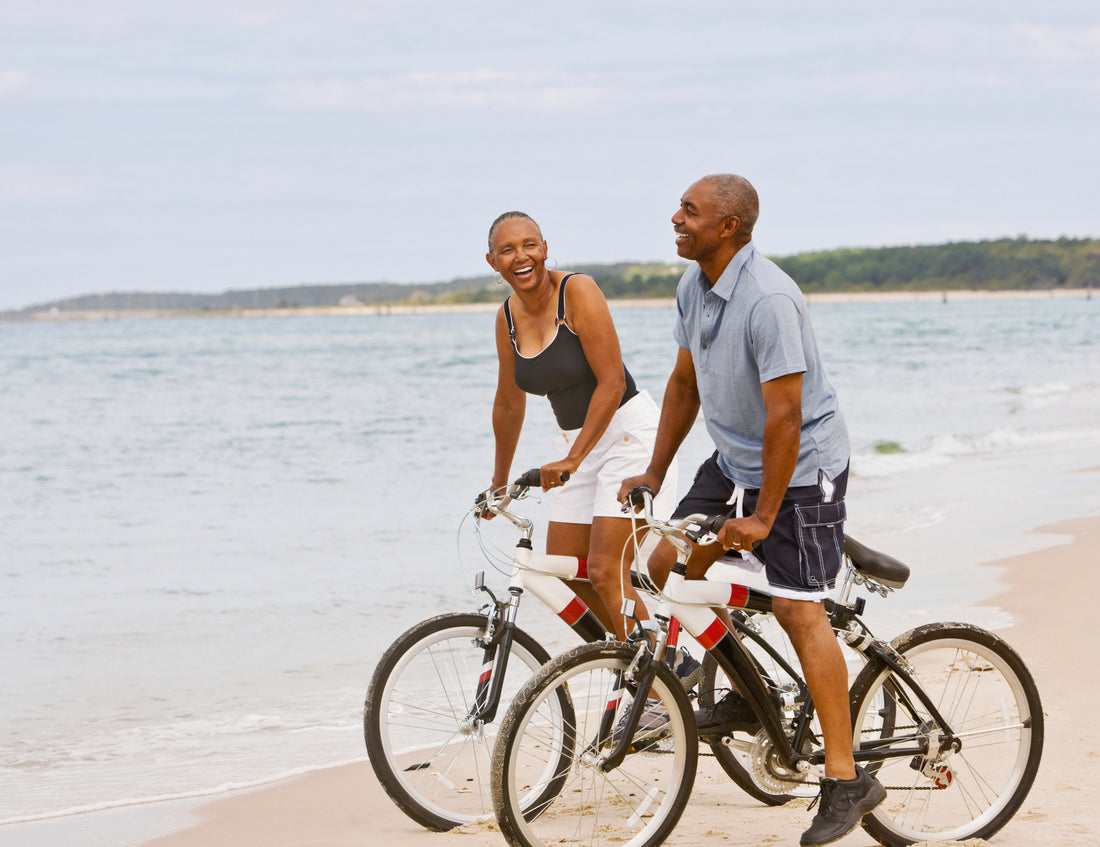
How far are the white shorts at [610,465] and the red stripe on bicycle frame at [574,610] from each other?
0.30 meters

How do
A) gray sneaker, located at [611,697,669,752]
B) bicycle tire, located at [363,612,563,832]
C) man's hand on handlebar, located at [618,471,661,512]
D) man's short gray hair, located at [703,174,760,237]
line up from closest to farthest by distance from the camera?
1. man's short gray hair, located at [703,174,760,237]
2. gray sneaker, located at [611,697,669,752]
3. man's hand on handlebar, located at [618,471,661,512]
4. bicycle tire, located at [363,612,563,832]

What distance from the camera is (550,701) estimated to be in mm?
3639

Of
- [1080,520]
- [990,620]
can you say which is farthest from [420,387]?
[990,620]

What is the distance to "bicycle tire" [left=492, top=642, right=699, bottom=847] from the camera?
3283 mm

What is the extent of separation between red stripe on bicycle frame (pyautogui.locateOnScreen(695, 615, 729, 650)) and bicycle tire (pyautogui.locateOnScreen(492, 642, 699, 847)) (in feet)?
0.44

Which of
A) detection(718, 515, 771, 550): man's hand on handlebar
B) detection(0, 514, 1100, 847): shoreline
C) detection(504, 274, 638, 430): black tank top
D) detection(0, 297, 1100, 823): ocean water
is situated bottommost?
detection(0, 297, 1100, 823): ocean water

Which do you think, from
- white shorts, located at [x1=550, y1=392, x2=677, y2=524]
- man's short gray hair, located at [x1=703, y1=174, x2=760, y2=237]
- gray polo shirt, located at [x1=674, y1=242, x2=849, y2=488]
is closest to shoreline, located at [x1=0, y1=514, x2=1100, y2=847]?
white shorts, located at [x1=550, y1=392, x2=677, y2=524]

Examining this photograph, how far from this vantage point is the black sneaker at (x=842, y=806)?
3.37m

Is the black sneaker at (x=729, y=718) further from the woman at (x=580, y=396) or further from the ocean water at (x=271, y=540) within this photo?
the ocean water at (x=271, y=540)

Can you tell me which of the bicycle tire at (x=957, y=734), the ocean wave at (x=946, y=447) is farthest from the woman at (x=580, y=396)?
the ocean wave at (x=946, y=447)

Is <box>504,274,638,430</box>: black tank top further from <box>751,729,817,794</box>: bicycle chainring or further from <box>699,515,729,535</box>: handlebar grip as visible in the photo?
<box>751,729,817,794</box>: bicycle chainring

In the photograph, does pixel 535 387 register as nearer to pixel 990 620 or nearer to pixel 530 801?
pixel 530 801

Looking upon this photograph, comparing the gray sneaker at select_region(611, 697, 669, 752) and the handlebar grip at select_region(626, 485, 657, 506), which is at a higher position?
the handlebar grip at select_region(626, 485, 657, 506)

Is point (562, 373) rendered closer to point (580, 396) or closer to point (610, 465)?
point (580, 396)
